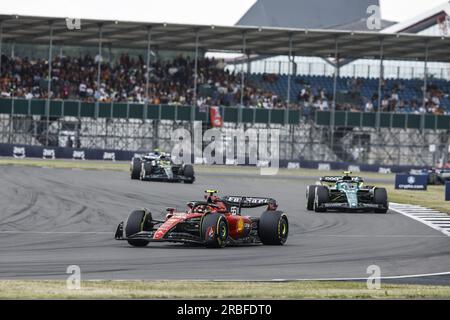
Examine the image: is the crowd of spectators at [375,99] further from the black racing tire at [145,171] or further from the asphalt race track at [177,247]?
the asphalt race track at [177,247]

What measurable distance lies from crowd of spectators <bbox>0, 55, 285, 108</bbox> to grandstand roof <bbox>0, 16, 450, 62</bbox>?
57.2 inches

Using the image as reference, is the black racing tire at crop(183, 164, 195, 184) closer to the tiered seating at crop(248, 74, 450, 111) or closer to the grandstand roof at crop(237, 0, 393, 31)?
the tiered seating at crop(248, 74, 450, 111)

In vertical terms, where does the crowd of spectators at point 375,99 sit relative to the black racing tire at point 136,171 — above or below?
above

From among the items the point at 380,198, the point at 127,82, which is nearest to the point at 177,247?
the point at 380,198

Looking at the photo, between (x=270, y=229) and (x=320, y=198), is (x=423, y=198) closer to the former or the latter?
(x=320, y=198)

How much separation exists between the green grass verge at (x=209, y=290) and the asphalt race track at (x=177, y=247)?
0.82 meters

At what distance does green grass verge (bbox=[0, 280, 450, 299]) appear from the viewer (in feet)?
39.2

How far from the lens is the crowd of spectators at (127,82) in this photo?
6525 centimetres

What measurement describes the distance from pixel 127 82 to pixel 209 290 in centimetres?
5533

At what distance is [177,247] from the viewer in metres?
18.2

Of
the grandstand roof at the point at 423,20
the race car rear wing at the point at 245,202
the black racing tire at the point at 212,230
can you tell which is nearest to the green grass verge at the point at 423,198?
the race car rear wing at the point at 245,202
